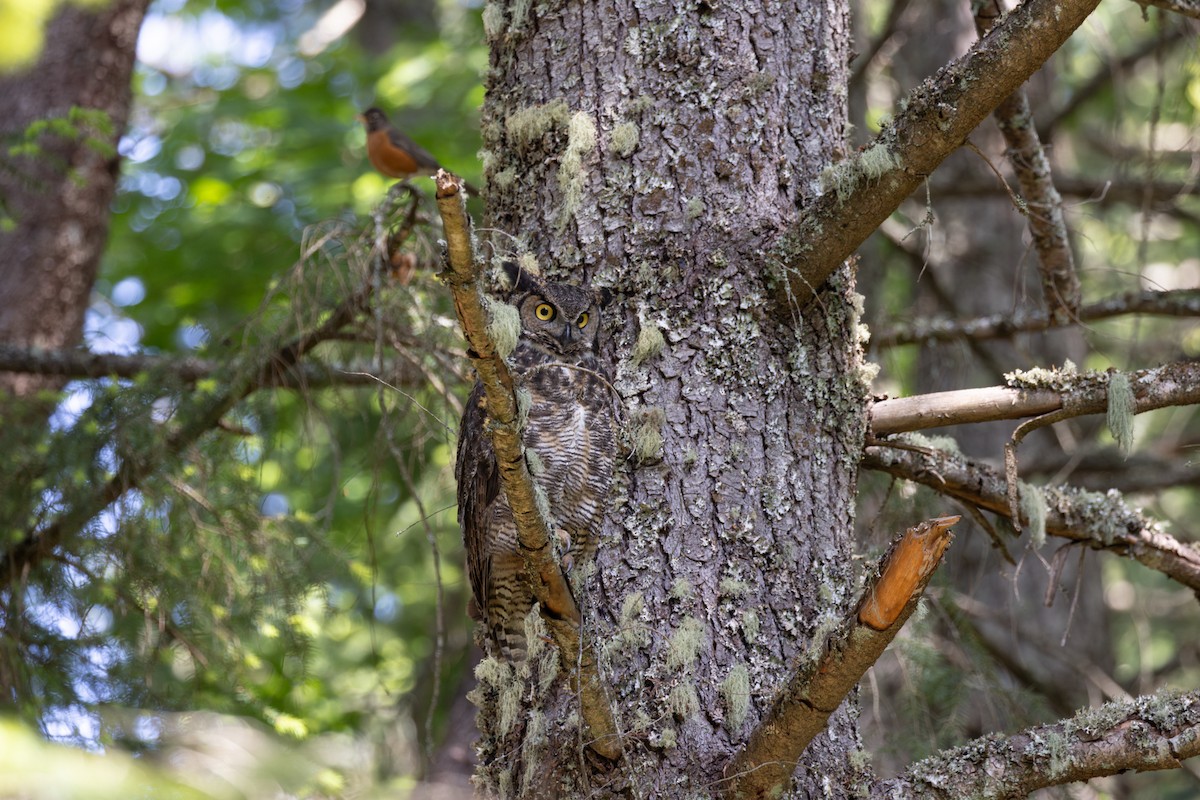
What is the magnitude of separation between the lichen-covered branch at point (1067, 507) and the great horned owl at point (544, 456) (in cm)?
79

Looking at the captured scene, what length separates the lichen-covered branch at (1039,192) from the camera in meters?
3.47

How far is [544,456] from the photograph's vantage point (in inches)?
121

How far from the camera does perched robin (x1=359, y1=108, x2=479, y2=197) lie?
5.78 meters

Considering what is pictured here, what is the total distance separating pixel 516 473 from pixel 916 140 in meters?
1.29

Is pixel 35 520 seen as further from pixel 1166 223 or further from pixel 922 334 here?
pixel 1166 223

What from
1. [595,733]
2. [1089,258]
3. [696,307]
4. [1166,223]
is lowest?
[595,733]

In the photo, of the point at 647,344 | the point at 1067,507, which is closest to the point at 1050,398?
the point at 1067,507

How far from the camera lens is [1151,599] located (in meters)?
9.97

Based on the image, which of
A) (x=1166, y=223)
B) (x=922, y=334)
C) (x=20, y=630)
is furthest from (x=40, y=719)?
(x=1166, y=223)

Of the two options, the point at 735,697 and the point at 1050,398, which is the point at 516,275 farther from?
the point at 1050,398

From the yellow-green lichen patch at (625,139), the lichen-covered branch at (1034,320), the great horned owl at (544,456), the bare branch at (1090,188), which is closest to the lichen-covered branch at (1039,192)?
the lichen-covered branch at (1034,320)

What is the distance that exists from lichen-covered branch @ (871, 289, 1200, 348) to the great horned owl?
1.81 metres

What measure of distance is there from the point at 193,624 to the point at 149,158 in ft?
13.8

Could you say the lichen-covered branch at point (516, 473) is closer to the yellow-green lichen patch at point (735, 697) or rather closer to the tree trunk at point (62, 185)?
the yellow-green lichen patch at point (735, 697)
